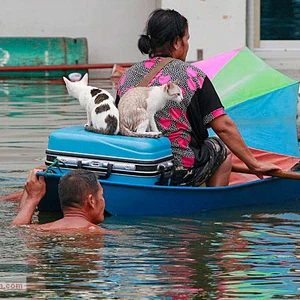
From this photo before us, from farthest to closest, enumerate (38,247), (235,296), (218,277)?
(38,247) < (218,277) < (235,296)

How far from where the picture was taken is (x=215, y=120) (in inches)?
256

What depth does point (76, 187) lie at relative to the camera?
18.8ft

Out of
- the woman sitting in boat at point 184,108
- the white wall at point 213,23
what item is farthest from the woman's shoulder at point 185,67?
the white wall at point 213,23

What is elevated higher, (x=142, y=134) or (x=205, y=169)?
(x=142, y=134)

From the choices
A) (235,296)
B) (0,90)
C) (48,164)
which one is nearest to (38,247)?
(48,164)

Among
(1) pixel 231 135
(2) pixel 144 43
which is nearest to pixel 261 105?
(1) pixel 231 135

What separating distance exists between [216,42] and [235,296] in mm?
11881

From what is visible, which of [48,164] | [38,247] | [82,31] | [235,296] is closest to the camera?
[235,296]

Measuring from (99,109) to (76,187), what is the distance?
799 mm

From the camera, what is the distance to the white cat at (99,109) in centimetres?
631

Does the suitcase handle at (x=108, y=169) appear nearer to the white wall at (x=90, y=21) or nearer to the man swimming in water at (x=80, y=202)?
the man swimming in water at (x=80, y=202)

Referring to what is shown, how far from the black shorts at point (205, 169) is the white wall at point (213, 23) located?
9662 mm

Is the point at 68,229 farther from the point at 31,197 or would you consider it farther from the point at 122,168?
the point at 122,168

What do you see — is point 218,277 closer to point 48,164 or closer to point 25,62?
point 48,164
